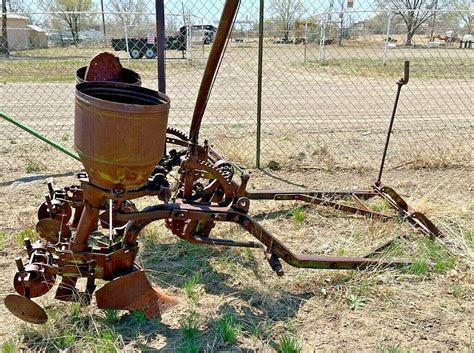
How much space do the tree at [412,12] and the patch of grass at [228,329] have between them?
731 cm

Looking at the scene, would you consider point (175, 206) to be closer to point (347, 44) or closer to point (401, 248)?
point (401, 248)

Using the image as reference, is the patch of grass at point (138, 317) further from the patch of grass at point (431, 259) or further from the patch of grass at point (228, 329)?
the patch of grass at point (431, 259)

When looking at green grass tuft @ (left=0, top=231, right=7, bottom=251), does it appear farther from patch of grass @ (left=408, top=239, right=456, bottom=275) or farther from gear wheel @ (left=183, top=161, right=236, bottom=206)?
patch of grass @ (left=408, top=239, right=456, bottom=275)

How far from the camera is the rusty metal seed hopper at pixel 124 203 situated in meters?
2.11

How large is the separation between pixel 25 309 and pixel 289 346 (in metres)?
1.34

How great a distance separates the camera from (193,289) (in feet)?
9.61

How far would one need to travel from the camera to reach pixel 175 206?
2.58 meters

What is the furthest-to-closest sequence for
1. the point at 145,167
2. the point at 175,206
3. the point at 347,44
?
the point at 347,44 < the point at 175,206 < the point at 145,167

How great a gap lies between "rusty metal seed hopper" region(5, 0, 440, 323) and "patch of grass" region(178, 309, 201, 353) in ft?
0.41

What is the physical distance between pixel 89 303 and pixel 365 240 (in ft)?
6.61

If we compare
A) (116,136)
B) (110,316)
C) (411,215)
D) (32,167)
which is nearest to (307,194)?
(411,215)

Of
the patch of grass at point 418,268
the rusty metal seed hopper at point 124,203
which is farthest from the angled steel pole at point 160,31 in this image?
the patch of grass at point 418,268

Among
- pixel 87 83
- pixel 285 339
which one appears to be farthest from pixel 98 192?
pixel 285 339

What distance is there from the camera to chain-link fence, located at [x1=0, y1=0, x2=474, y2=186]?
5.67 meters
